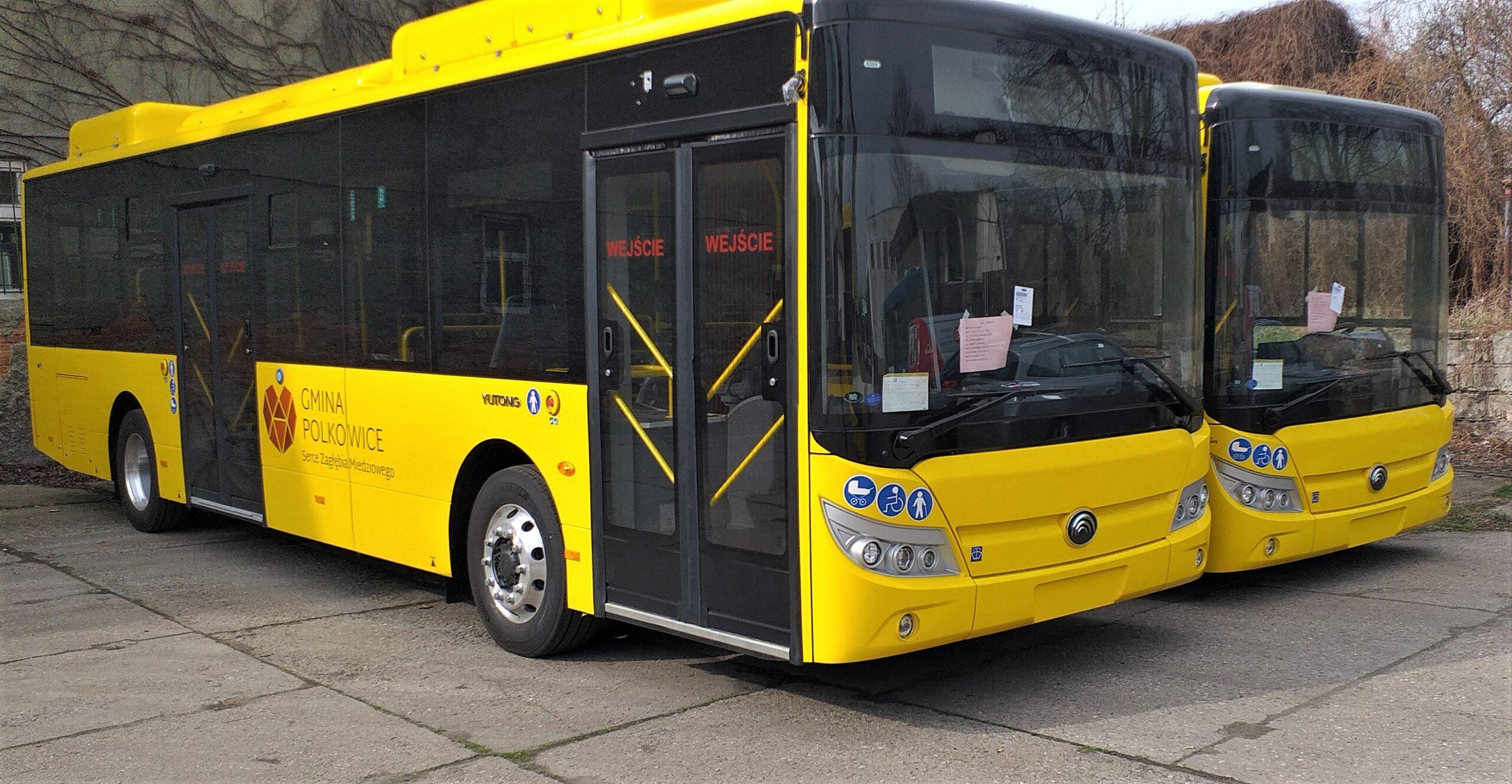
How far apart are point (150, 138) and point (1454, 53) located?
14.6m

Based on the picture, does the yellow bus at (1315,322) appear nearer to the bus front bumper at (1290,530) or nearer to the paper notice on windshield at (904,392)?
the bus front bumper at (1290,530)

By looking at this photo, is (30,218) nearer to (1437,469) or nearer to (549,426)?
(549,426)

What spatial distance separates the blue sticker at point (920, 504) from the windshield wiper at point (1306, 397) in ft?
10.5

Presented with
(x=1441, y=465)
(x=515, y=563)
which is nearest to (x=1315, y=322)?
(x=1441, y=465)

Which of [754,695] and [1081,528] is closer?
[1081,528]

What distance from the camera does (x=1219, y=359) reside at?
7.59 m

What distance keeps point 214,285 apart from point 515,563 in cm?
399

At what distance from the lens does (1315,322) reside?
25.6ft

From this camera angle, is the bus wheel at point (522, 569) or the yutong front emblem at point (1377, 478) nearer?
the bus wheel at point (522, 569)

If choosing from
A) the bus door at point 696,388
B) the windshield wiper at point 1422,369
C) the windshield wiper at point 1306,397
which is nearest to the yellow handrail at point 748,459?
the bus door at point 696,388

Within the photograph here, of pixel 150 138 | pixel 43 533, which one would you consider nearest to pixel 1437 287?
pixel 150 138

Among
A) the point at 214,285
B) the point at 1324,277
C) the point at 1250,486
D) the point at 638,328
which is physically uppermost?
the point at 214,285

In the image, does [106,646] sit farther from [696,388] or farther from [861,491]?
[861,491]

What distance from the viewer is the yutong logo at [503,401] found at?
6.64m
